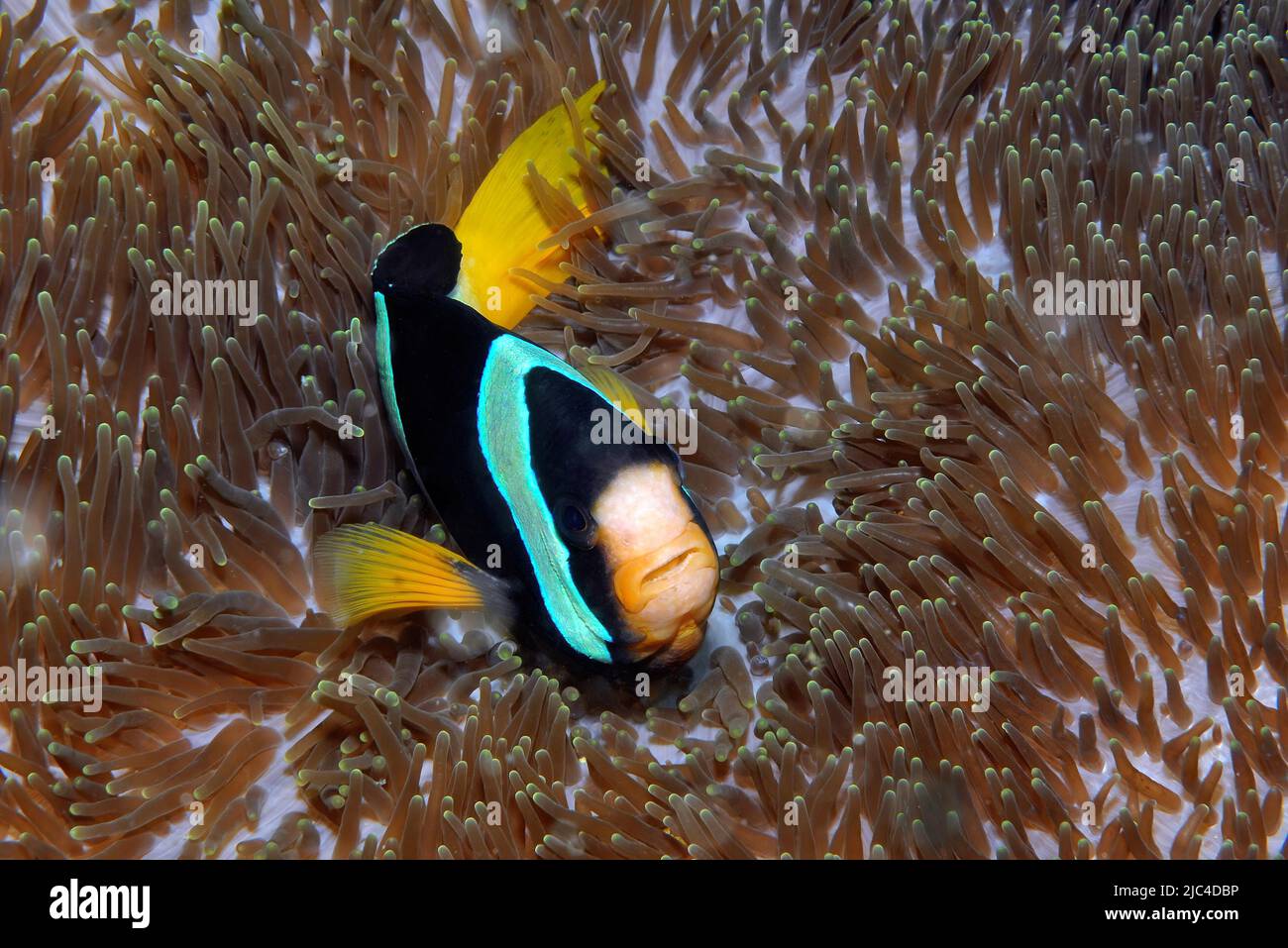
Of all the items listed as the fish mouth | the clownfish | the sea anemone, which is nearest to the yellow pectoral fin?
the clownfish

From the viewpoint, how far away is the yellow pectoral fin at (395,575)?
1456mm

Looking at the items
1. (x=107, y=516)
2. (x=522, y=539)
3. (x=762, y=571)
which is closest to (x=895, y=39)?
(x=762, y=571)

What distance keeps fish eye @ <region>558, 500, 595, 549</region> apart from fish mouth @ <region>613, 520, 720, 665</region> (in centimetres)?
6

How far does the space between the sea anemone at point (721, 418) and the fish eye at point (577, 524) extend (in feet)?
1.11

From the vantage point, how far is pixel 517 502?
1432 millimetres

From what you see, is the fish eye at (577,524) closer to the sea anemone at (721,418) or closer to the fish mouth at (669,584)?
the fish mouth at (669,584)

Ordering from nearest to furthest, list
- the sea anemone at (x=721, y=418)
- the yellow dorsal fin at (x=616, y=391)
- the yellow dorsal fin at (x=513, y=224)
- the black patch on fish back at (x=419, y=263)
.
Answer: the sea anemone at (x=721, y=418) → the yellow dorsal fin at (x=616, y=391) → the black patch on fish back at (x=419, y=263) → the yellow dorsal fin at (x=513, y=224)

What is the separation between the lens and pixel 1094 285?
65.2 inches

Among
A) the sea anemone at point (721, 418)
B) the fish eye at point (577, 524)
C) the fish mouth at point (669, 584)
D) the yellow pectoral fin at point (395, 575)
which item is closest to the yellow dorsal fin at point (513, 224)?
the sea anemone at point (721, 418)

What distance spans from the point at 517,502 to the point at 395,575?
0.20 m

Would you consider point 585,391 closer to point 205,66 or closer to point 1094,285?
point 1094,285

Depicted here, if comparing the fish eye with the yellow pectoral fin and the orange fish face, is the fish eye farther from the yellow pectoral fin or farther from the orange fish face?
the yellow pectoral fin
